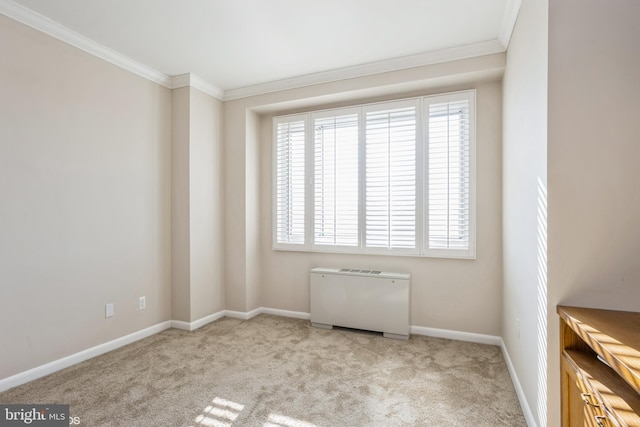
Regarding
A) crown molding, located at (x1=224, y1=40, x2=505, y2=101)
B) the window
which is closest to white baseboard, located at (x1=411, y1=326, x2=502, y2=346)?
the window

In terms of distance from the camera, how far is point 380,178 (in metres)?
3.54

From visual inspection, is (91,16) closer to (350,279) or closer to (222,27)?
(222,27)

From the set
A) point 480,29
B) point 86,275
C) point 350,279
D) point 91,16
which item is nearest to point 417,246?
point 350,279

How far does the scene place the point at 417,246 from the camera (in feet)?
11.1

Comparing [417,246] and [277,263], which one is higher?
[417,246]

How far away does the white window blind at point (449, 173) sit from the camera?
3215 millimetres

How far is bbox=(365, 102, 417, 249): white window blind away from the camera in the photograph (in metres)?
3.41

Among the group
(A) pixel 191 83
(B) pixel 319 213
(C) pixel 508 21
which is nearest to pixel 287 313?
(B) pixel 319 213

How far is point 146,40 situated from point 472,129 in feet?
9.97

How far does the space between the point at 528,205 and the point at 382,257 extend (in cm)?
178

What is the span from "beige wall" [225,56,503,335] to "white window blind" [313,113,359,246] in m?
0.22

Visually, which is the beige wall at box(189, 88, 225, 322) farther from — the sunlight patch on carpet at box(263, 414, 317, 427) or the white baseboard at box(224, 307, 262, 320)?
the sunlight patch on carpet at box(263, 414, 317, 427)

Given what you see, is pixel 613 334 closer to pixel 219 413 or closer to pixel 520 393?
pixel 520 393

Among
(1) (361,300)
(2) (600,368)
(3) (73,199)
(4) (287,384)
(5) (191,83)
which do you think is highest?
(5) (191,83)
